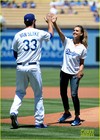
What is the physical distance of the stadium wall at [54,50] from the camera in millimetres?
34281

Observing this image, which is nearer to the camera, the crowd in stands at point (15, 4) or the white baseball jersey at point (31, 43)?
the white baseball jersey at point (31, 43)

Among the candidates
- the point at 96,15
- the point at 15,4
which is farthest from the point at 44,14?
the point at 96,15

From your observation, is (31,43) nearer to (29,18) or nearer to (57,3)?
(29,18)

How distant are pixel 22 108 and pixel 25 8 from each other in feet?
85.1

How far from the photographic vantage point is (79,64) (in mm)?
11031

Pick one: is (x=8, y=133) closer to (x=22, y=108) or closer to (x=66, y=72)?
(x=66, y=72)

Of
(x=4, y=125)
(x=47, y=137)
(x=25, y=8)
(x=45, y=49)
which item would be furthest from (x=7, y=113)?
(x=25, y=8)

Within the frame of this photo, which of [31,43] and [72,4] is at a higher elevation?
[31,43]

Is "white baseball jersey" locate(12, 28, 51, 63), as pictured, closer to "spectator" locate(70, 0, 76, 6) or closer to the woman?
the woman

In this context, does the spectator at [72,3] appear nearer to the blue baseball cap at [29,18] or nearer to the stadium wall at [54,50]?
the stadium wall at [54,50]

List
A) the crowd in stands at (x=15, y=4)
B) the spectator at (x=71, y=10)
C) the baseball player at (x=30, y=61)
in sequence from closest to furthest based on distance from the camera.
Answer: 1. the baseball player at (x=30, y=61)
2. the spectator at (x=71, y=10)
3. the crowd in stands at (x=15, y=4)

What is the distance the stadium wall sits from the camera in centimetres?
3428

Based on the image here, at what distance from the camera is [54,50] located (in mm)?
34844

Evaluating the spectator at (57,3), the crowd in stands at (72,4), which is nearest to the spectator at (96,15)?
the crowd in stands at (72,4)
